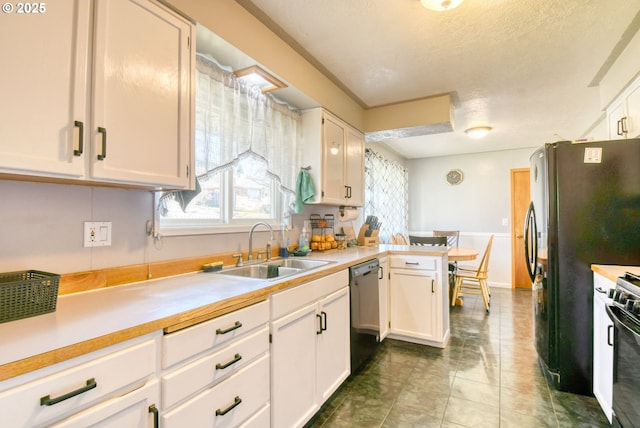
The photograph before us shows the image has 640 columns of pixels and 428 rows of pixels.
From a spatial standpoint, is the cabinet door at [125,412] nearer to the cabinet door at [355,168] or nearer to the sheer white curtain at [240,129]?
the sheer white curtain at [240,129]

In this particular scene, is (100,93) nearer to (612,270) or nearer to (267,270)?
(267,270)

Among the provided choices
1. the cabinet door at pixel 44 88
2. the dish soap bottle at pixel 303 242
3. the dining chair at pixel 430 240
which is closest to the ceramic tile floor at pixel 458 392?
the dish soap bottle at pixel 303 242

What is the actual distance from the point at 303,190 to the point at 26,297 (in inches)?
73.4

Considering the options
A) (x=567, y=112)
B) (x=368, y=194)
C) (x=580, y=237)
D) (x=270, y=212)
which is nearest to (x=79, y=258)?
(x=270, y=212)

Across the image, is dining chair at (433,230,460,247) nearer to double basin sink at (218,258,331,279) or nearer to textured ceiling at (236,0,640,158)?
textured ceiling at (236,0,640,158)

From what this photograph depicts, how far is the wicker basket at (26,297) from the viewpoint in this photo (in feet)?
2.94

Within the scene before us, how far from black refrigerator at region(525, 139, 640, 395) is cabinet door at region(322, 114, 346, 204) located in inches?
63.3

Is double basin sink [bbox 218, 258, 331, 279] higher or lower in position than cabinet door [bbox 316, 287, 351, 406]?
higher

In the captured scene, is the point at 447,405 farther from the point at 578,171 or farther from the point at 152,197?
the point at 152,197

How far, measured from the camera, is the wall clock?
5.68 m

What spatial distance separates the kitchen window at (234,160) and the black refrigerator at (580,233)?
1.93m

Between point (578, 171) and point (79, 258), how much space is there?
9.55 ft

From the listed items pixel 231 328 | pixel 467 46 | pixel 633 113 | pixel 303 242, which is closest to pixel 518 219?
pixel 633 113

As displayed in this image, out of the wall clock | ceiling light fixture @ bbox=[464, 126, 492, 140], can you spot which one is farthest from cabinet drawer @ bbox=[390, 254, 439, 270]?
the wall clock
